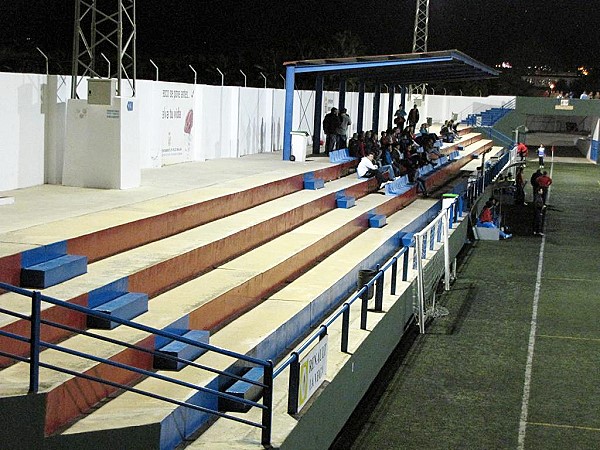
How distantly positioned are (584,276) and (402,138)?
9.63 metres

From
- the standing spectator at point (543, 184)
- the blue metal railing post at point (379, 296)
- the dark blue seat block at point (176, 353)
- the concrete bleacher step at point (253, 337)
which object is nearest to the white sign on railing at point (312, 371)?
the concrete bleacher step at point (253, 337)

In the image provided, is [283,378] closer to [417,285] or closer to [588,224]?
[417,285]

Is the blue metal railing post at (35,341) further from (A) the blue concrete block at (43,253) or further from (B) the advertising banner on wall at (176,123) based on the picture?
(B) the advertising banner on wall at (176,123)

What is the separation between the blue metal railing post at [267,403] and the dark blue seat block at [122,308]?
1748 mm

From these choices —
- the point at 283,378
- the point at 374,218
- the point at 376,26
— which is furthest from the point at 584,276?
the point at 376,26

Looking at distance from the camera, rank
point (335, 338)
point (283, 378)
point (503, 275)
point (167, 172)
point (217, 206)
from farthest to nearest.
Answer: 1. point (503, 275)
2. point (167, 172)
3. point (217, 206)
4. point (335, 338)
5. point (283, 378)

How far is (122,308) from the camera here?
29.1ft

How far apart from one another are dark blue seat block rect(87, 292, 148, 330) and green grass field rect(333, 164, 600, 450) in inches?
106

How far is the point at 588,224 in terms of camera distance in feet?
94.4

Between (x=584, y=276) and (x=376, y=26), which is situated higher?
(x=376, y=26)

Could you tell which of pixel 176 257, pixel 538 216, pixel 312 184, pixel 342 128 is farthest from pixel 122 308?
pixel 538 216

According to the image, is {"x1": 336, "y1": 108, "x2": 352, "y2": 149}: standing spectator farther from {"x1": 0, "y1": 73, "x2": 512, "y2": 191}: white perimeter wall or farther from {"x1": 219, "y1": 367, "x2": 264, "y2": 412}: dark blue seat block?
{"x1": 219, "y1": 367, "x2": 264, "y2": 412}: dark blue seat block

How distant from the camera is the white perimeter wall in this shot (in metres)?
14.6

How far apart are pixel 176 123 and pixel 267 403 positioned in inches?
562
